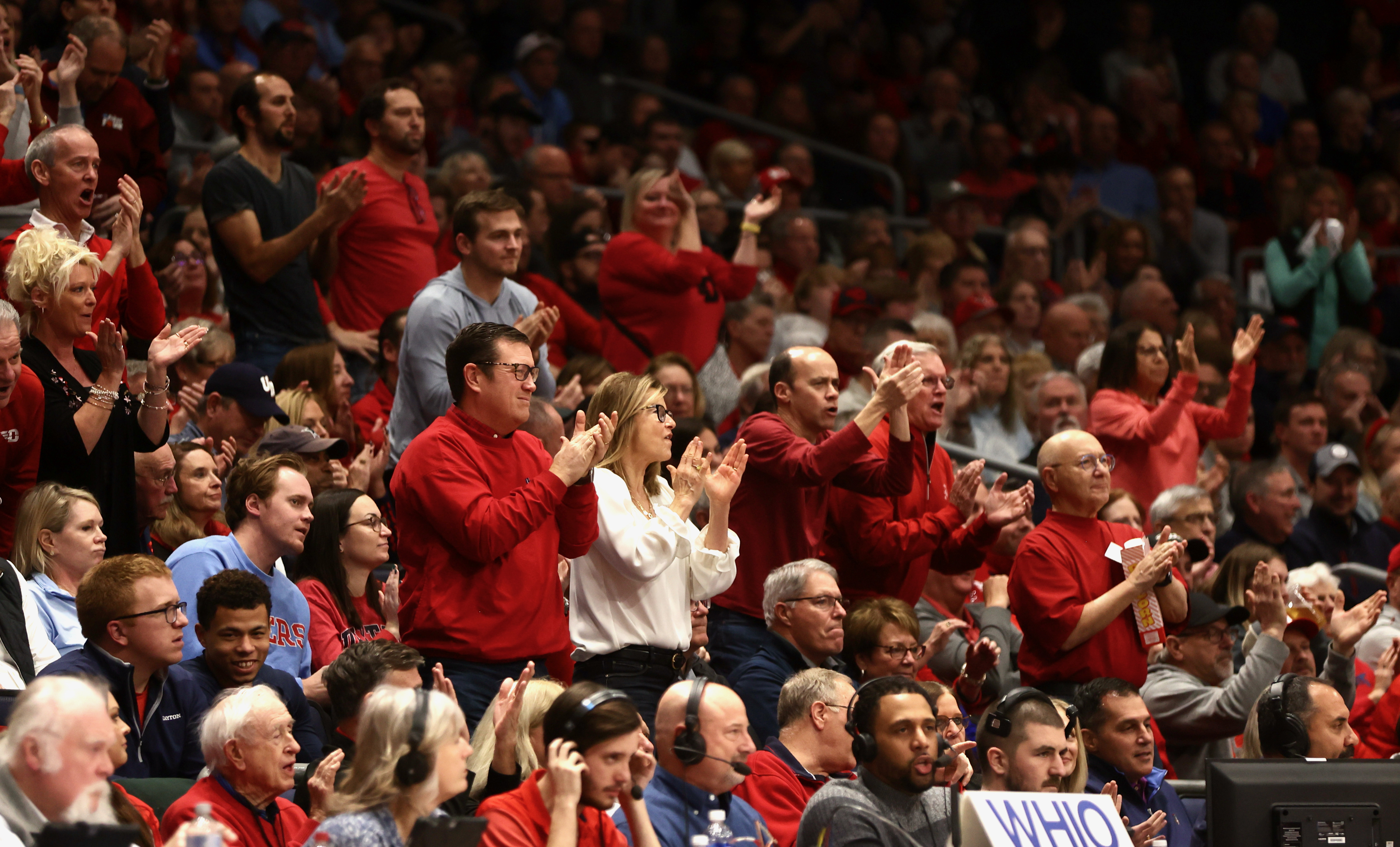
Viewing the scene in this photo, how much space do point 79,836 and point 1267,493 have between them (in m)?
6.64

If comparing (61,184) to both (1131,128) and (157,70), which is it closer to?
(157,70)

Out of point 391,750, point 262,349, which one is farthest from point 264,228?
point 391,750

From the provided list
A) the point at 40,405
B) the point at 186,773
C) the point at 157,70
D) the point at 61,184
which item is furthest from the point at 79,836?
the point at 157,70

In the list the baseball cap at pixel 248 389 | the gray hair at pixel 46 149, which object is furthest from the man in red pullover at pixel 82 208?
the baseball cap at pixel 248 389

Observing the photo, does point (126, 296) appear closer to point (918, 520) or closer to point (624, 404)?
point (624, 404)

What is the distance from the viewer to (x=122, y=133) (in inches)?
318

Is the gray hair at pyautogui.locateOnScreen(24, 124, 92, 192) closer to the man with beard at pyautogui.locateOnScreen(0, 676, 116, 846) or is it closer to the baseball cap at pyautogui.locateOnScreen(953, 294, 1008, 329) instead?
the man with beard at pyautogui.locateOnScreen(0, 676, 116, 846)

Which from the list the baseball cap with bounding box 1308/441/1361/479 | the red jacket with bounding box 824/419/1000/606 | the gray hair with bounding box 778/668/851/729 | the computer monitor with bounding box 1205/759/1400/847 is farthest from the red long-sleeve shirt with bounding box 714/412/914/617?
the baseball cap with bounding box 1308/441/1361/479

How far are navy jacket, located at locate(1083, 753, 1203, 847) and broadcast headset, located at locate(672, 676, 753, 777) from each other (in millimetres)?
Answer: 1497

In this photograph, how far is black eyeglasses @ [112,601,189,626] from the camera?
523 cm

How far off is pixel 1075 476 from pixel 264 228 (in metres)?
3.52

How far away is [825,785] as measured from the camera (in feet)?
16.7

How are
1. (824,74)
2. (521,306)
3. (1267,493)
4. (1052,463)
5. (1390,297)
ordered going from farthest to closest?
1. (824,74)
2. (1390,297)
3. (1267,493)
4. (521,306)
5. (1052,463)

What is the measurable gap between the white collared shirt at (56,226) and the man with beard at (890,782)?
326cm
